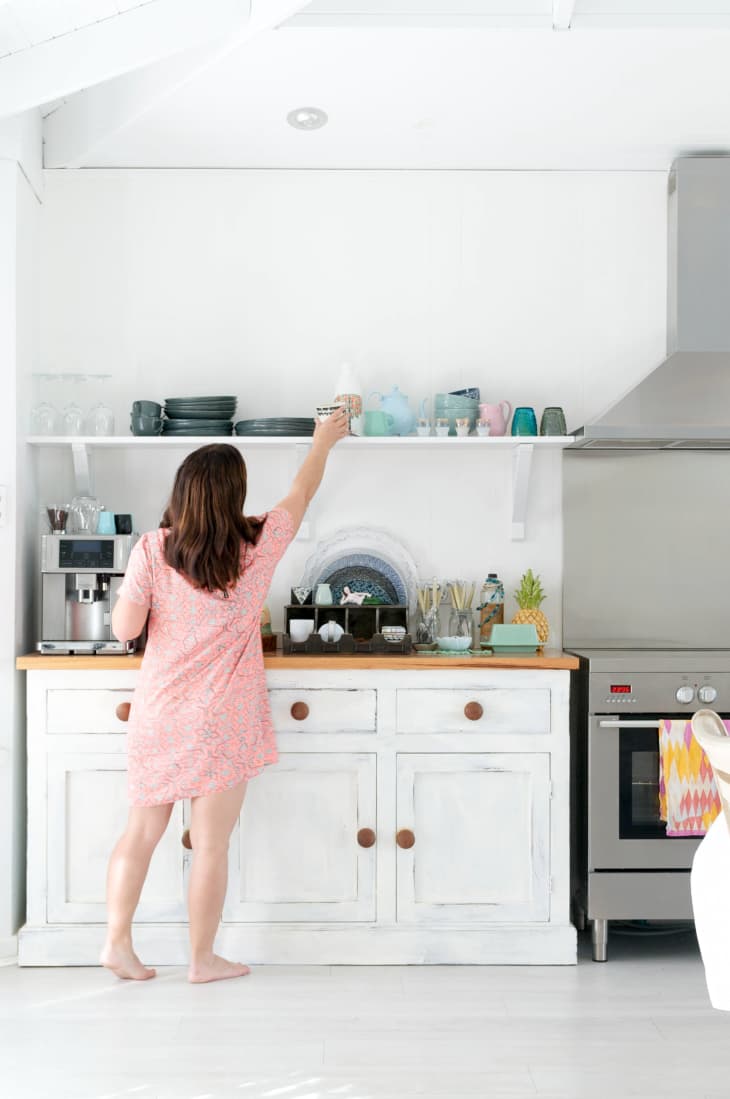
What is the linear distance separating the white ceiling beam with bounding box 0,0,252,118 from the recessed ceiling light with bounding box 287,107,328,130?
19.5 inches

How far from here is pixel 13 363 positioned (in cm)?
317

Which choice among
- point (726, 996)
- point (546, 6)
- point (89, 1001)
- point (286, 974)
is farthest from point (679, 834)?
point (546, 6)

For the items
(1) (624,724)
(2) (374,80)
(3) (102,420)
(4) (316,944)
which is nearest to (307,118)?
(2) (374,80)

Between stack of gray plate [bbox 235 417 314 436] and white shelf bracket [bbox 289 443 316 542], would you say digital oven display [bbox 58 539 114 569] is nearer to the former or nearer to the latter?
stack of gray plate [bbox 235 417 314 436]

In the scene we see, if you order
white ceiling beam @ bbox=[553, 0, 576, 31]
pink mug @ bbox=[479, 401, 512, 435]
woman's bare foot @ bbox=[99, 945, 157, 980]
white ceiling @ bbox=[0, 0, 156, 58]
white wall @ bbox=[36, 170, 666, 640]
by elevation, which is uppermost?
white ceiling @ bbox=[0, 0, 156, 58]

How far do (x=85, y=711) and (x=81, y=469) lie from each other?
2.82 feet

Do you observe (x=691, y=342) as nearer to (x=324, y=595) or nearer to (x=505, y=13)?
(x=505, y=13)

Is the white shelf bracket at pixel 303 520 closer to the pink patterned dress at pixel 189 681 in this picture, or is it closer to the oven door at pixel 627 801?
the pink patterned dress at pixel 189 681

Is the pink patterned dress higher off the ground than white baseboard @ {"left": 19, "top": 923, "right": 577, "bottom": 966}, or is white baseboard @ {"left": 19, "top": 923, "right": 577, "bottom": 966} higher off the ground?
the pink patterned dress

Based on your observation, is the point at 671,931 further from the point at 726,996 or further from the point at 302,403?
the point at 302,403

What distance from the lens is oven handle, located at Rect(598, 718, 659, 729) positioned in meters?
3.01

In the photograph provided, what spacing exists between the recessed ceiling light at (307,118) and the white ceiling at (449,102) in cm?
3

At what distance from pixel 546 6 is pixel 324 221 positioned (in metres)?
1.21

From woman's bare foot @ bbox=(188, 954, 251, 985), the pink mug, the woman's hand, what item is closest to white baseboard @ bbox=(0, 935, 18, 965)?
woman's bare foot @ bbox=(188, 954, 251, 985)
